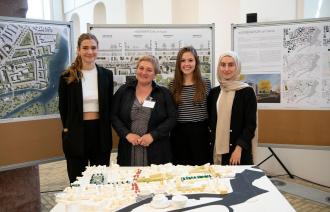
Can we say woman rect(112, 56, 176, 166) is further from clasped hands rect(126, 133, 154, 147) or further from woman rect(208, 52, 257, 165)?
woman rect(208, 52, 257, 165)

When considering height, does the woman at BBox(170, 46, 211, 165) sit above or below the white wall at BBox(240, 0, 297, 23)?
below

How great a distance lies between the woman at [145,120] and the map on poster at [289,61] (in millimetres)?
1365

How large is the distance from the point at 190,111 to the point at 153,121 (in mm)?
327

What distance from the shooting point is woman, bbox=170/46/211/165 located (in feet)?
8.66

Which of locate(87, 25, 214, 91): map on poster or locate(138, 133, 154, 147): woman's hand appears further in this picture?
locate(87, 25, 214, 91): map on poster

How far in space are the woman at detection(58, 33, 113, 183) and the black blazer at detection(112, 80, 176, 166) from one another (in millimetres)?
135

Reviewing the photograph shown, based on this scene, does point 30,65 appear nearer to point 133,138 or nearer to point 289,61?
point 133,138

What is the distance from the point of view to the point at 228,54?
2.57 metres

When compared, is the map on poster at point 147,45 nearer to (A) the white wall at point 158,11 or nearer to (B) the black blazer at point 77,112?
(B) the black blazer at point 77,112

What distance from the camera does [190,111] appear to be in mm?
2646

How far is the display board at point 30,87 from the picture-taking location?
2.89 meters

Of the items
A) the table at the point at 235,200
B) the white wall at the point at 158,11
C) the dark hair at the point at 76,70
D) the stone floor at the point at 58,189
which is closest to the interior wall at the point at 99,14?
the white wall at the point at 158,11

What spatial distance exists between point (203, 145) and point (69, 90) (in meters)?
1.11

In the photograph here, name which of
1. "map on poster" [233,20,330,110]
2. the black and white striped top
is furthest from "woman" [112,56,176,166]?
"map on poster" [233,20,330,110]
